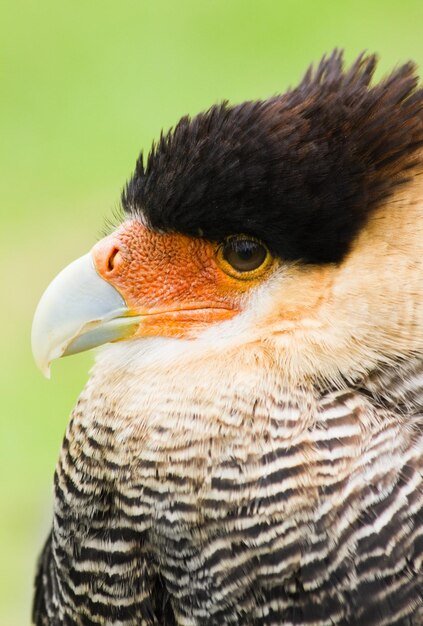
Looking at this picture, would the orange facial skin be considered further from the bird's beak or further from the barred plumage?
the barred plumage

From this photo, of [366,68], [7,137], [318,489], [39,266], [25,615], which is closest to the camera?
[318,489]

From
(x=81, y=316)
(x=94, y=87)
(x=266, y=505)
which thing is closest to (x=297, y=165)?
(x=81, y=316)

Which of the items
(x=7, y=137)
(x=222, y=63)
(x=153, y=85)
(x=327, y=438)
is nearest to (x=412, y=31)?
(x=222, y=63)

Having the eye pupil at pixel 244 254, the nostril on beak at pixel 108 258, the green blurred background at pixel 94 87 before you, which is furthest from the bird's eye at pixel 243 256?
the green blurred background at pixel 94 87

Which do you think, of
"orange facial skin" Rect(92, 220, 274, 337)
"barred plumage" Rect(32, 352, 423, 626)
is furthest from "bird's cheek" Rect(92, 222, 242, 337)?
"barred plumage" Rect(32, 352, 423, 626)

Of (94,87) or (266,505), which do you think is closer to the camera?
(266,505)

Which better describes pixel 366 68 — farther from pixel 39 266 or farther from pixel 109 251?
pixel 39 266

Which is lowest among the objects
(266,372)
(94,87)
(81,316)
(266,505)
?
(266,505)

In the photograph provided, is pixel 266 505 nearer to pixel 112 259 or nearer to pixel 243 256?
pixel 243 256
